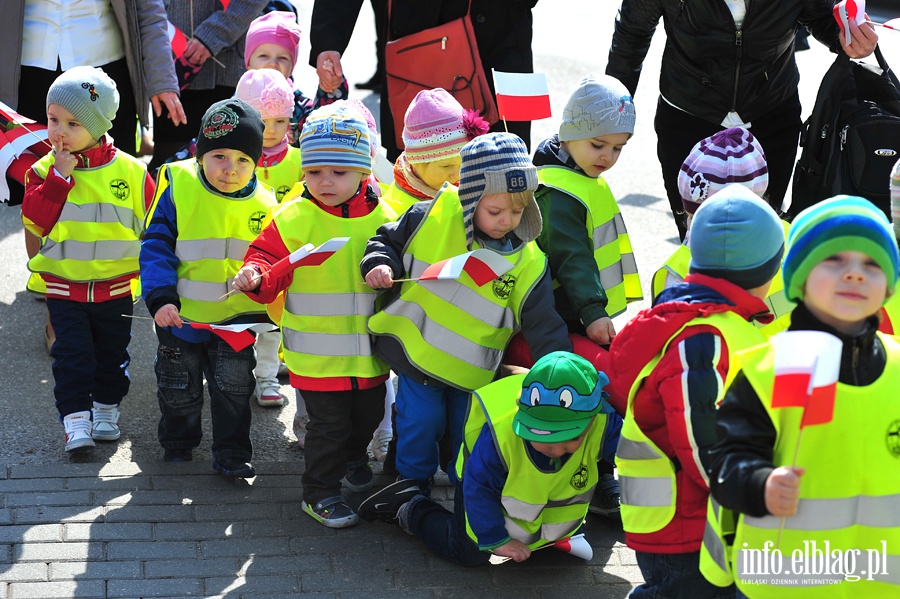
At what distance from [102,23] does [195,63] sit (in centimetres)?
85

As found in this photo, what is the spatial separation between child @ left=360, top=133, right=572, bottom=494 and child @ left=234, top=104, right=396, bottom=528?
113 millimetres

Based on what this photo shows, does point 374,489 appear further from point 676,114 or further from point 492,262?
point 676,114

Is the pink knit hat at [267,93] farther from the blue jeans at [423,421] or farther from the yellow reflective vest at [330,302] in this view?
the blue jeans at [423,421]

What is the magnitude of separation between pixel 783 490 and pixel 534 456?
1480 mm

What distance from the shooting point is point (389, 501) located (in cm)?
456

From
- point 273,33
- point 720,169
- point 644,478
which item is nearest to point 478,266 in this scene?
point 720,169

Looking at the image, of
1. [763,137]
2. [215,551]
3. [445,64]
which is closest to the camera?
[215,551]

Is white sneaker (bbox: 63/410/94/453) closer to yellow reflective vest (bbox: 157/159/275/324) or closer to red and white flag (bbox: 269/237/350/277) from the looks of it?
yellow reflective vest (bbox: 157/159/275/324)

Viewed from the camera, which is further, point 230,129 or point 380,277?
point 230,129

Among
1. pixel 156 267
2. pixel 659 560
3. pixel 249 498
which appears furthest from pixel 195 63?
pixel 659 560

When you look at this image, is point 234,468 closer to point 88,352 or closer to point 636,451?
point 88,352

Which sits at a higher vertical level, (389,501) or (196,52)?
(196,52)

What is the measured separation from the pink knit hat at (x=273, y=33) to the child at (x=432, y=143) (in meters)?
1.51

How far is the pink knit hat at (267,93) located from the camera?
547 centimetres
